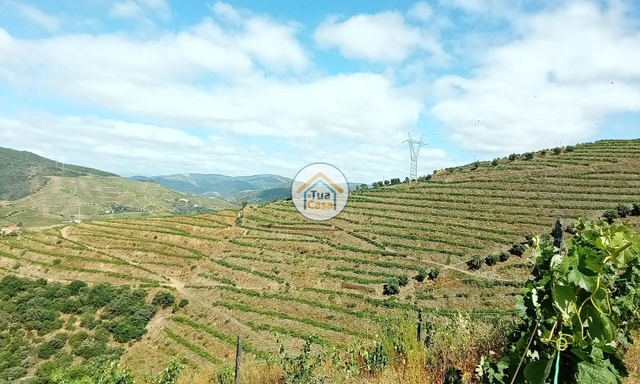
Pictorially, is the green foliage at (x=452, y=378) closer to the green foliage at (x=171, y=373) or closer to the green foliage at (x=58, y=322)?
the green foliage at (x=171, y=373)

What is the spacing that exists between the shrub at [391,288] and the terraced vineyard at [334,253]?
0.61m

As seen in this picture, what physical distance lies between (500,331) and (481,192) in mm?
61324

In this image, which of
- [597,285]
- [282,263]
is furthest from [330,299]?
[597,285]

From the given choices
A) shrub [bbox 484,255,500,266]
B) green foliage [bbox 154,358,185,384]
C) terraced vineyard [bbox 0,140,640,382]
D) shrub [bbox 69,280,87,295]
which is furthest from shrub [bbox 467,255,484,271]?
shrub [bbox 69,280,87,295]

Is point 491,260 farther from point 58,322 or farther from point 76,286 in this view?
point 76,286

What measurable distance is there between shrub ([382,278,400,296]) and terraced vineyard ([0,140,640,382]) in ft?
2.00

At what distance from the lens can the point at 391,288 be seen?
4138 cm

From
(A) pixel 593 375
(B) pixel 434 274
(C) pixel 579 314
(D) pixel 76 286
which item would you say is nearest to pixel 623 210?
(B) pixel 434 274

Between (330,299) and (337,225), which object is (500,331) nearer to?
(330,299)

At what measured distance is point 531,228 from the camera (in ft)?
161

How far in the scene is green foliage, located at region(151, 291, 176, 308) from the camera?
4488 centimetres

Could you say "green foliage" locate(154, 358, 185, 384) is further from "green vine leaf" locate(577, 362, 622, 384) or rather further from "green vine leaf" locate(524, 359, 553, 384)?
"green vine leaf" locate(577, 362, 622, 384)

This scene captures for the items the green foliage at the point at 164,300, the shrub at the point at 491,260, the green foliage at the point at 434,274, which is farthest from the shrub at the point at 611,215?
the green foliage at the point at 164,300

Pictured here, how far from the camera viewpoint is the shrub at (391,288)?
136 ft
